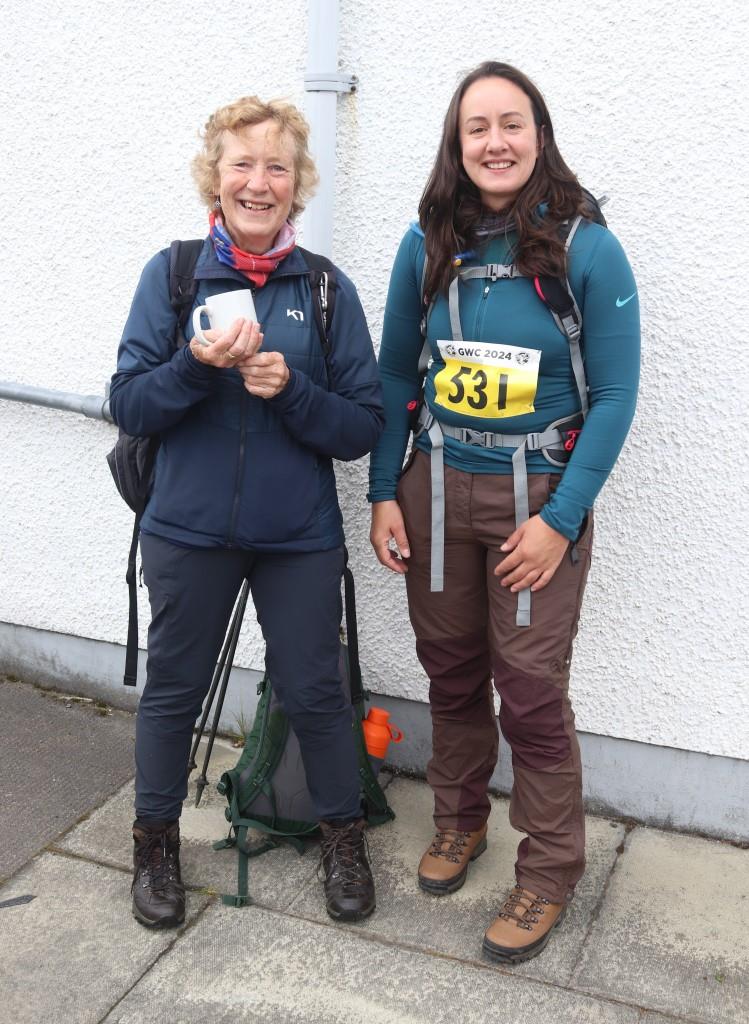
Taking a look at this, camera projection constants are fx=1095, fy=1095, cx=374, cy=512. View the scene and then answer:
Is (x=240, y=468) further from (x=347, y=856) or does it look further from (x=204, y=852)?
(x=204, y=852)

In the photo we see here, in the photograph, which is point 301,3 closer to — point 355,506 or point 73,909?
point 355,506

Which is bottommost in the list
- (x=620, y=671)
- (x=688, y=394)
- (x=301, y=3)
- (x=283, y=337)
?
(x=620, y=671)

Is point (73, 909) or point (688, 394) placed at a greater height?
point (688, 394)

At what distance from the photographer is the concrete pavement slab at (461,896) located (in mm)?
2652

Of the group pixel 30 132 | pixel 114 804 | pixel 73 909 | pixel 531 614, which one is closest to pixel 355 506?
pixel 531 614

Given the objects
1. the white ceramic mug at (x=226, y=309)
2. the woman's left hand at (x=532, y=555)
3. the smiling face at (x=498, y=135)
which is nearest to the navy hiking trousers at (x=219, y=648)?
the woman's left hand at (x=532, y=555)

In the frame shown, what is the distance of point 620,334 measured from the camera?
2.33 meters

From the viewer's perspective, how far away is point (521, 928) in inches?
103

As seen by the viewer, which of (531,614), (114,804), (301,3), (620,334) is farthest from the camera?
(114,804)

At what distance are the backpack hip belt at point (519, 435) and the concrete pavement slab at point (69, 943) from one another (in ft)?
3.76

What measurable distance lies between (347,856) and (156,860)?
0.49 m

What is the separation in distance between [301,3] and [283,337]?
1159mm

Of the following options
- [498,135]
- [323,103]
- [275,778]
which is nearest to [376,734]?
[275,778]

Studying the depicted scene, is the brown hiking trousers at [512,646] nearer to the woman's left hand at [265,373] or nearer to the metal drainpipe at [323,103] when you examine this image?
the woman's left hand at [265,373]
